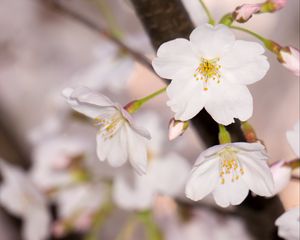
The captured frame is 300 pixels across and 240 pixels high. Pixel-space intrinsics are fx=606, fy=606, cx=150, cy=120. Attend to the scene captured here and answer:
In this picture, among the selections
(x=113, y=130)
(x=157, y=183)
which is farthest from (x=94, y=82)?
(x=113, y=130)

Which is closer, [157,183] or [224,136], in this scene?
[224,136]

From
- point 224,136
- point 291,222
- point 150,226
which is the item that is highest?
point 224,136

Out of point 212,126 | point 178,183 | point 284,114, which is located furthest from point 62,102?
point 212,126

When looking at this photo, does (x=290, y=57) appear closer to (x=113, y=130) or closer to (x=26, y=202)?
(x=113, y=130)

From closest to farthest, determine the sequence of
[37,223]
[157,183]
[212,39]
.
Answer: [212,39]
[157,183]
[37,223]

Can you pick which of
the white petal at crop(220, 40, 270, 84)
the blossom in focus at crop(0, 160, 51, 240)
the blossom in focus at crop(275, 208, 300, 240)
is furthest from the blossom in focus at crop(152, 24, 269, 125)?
the blossom in focus at crop(0, 160, 51, 240)

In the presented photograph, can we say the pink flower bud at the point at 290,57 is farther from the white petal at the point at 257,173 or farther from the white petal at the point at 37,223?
the white petal at the point at 37,223

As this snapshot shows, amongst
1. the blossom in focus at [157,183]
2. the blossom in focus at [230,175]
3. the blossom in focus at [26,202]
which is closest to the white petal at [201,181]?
the blossom in focus at [230,175]

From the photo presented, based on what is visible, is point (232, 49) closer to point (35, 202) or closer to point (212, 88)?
point (212, 88)
